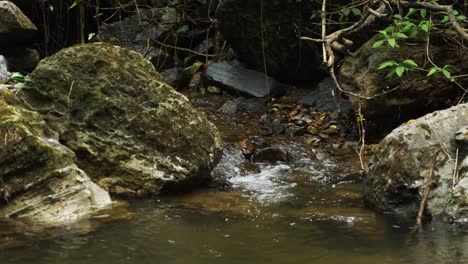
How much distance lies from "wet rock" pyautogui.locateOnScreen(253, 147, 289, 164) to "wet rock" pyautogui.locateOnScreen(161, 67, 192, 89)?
280 cm

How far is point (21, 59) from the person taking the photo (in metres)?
8.30

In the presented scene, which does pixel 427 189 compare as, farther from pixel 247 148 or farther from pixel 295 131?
pixel 295 131

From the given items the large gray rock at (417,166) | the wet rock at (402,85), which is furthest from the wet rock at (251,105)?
the large gray rock at (417,166)

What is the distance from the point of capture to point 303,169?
570cm

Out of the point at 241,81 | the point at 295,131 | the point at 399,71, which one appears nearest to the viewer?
the point at 399,71

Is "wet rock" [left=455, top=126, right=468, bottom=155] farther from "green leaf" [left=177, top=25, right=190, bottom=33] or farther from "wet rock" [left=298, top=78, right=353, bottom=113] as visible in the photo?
"green leaf" [left=177, top=25, right=190, bottom=33]

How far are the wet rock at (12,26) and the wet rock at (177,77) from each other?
6.58ft

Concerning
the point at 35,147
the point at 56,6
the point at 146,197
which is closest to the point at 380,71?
the point at 146,197

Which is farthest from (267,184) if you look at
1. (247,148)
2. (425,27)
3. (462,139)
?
(425,27)

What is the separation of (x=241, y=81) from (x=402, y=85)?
A: 2500 millimetres

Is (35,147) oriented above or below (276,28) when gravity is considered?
below

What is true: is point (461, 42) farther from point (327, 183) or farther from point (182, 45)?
point (182, 45)

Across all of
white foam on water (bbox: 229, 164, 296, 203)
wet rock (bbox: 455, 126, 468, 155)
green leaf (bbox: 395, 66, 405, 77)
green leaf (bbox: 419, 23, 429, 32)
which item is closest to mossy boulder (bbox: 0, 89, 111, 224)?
white foam on water (bbox: 229, 164, 296, 203)

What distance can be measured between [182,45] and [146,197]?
17.1 feet
